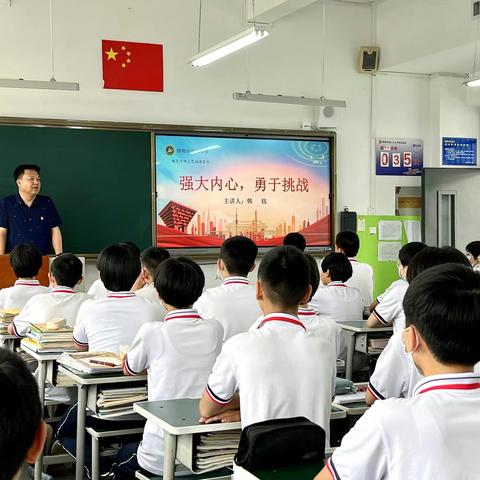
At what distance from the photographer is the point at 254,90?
764 cm

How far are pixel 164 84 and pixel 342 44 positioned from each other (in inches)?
85.4

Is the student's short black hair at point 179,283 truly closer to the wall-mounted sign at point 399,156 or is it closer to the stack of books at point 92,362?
the stack of books at point 92,362

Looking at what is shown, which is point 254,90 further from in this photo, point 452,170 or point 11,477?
point 11,477

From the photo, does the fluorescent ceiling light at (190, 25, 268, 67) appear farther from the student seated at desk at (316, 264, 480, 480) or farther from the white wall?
the student seated at desk at (316, 264, 480, 480)

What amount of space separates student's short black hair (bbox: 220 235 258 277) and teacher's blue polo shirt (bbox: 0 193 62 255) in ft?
9.43

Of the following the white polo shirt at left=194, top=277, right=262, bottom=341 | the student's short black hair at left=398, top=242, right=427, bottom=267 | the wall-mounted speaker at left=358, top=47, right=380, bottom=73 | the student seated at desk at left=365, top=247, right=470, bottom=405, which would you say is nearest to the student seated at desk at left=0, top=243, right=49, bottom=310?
the white polo shirt at left=194, top=277, right=262, bottom=341

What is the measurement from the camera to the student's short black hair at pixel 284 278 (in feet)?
7.91

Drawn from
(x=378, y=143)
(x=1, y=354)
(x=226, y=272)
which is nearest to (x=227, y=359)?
(x=1, y=354)

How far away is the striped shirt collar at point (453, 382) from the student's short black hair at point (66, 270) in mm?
3071

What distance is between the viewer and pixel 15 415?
96cm

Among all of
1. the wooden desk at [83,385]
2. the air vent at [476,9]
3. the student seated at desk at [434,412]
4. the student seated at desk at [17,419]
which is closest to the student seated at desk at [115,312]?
the wooden desk at [83,385]

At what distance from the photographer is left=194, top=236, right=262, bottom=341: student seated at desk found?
156 inches

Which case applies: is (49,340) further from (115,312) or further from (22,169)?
(22,169)

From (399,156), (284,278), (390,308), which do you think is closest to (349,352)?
(390,308)
